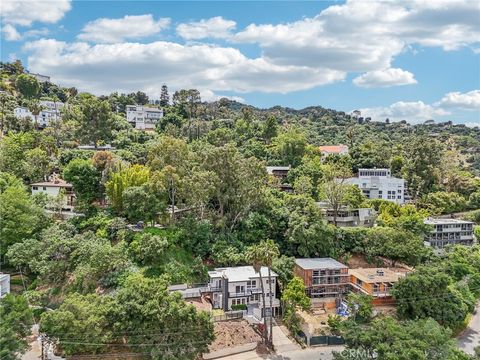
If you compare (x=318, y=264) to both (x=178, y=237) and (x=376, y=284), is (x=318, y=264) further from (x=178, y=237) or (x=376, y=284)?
(x=178, y=237)

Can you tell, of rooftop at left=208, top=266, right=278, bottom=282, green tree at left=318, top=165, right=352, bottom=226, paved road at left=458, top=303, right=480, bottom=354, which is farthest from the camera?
green tree at left=318, top=165, right=352, bottom=226

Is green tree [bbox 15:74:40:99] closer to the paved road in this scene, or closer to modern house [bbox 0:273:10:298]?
modern house [bbox 0:273:10:298]

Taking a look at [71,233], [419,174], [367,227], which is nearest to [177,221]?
[71,233]

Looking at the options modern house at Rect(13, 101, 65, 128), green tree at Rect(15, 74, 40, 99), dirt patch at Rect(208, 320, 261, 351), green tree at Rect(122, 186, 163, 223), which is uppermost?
green tree at Rect(15, 74, 40, 99)

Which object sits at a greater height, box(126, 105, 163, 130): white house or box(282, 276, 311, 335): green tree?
box(126, 105, 163, 130): white house

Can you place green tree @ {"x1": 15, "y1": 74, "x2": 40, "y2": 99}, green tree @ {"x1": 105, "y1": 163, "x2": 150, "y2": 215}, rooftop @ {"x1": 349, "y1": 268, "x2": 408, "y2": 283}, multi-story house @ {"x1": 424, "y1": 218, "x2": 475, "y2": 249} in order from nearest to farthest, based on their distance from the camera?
1. rooftop @ {"x1": 349, "y1": 268, "x2": 408, "y2": 283}
2. green tree @ {"x1": 105, "y1": 163, "x2": 150, "y2": 215}
3. multi-story house @ {"x1": 424, "y1": 218, "x2": 475, "y2": 249}
4. green tree @ {"x1": 15, "y1": 74, "x2": 40, "y2": 99}

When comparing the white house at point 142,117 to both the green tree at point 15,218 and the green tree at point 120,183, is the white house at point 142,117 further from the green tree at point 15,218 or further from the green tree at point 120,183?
the green tree at point 15,218

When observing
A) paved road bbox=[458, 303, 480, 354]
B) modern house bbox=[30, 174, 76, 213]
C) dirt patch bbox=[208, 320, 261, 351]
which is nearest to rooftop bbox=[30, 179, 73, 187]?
→ modern house bbox=[30, 174, 76, 213]

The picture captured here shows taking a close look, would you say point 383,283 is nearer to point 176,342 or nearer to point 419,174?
point 176,342

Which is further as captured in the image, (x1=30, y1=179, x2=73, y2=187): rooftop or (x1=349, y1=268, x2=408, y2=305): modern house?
(x1=30, y1=179, x2=73, y2=187): rooftop
